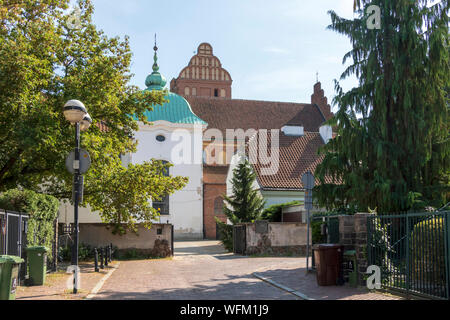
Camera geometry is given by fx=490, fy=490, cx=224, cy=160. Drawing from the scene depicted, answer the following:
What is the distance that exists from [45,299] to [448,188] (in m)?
12.2

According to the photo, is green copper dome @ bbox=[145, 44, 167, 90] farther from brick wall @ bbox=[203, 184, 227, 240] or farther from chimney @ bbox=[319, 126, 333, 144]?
chimney @ bbox=[319, 126, 333, 144]

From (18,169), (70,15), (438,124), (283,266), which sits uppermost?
(70,15)

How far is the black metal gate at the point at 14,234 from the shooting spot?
11.2 m

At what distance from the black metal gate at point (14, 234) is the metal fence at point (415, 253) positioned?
8.42 meters

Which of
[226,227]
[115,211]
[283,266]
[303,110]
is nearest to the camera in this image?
[283,266]

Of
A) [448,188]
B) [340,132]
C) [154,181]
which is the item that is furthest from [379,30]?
[154,181]

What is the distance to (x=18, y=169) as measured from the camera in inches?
715

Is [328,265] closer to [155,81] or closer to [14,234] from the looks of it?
[14,234]

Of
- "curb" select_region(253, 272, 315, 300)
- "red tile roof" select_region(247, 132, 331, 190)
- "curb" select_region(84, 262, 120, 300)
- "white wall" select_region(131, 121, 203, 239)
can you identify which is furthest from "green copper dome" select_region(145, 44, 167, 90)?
"curb" select_region(253, 272, 315, 300)

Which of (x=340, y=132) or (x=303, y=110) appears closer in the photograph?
(x=340, y=132)

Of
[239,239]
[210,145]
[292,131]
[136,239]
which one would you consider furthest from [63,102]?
[210,145]

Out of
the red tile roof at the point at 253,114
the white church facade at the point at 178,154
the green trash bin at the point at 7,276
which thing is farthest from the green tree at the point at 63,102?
the red tile roof at the point at 253,114

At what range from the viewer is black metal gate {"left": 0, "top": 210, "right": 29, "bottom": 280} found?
1120 centimetres

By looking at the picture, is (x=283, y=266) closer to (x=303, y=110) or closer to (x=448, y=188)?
(x=448, y=188)
